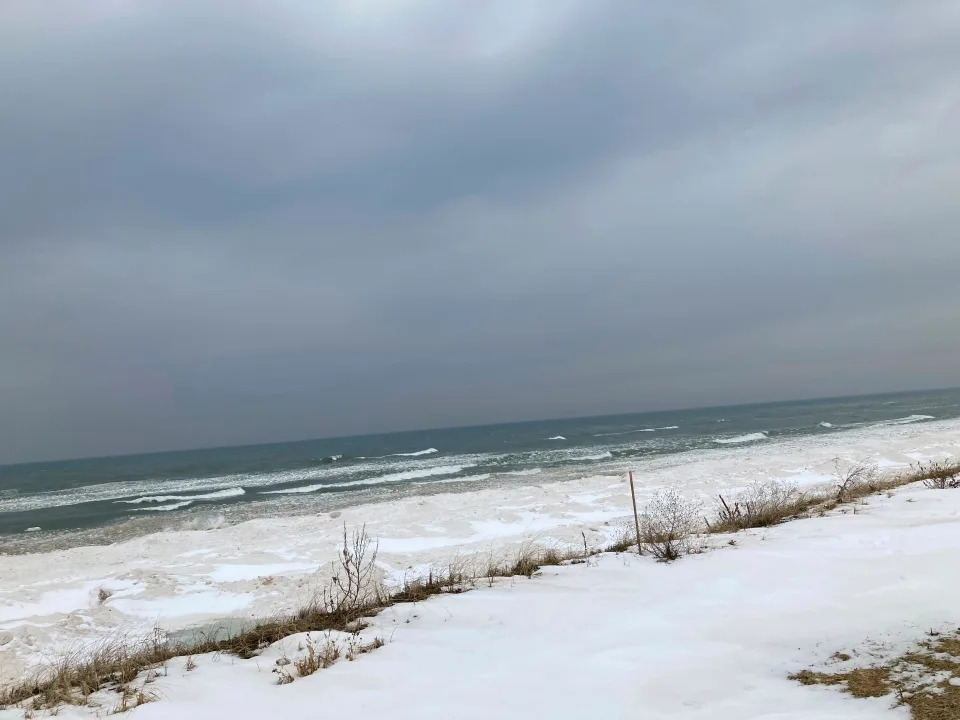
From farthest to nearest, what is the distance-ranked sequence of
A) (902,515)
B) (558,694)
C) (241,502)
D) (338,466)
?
(338,466) < (241,502) < (902,515) < (558,694)

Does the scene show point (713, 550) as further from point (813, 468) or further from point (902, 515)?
point (813, 468)

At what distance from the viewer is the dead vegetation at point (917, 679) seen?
3.38 m

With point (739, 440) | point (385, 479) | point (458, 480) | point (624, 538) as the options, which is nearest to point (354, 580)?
point (624, 538)

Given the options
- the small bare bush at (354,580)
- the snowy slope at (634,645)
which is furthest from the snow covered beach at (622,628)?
the small bare bush at (354,580)

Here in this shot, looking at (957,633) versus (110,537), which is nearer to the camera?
(957,633)

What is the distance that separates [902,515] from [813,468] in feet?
51.2

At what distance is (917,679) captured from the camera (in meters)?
3.72

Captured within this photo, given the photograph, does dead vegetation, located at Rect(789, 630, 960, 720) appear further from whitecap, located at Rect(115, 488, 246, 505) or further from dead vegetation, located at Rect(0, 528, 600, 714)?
whitecap, located at Rect(115, 488, 246, 505)

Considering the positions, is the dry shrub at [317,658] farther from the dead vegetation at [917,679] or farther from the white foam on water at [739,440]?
the white foam on water at [739,440]

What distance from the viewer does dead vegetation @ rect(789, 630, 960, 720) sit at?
3380mm

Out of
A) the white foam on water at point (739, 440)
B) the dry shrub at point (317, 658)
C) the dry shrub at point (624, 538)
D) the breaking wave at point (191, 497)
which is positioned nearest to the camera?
the dry shrub at point (317, 658)

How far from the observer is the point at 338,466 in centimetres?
4631

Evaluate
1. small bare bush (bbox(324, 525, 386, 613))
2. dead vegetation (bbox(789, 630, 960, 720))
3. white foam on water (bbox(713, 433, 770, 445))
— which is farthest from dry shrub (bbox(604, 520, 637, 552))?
white foam on water (bbox(713, 433, 770, 445))

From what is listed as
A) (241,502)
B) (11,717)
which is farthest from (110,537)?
(11,717)
